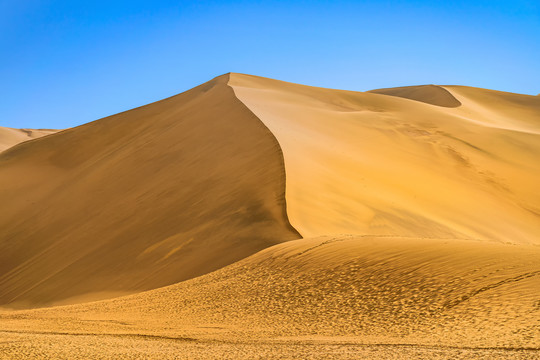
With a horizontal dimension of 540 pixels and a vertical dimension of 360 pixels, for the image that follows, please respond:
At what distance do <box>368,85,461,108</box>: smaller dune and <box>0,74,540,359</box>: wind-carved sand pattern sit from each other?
9013 mm

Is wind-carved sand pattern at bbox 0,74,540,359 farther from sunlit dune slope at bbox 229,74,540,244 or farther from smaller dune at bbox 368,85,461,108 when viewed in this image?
smaller dune at bbox 368,85,461,108

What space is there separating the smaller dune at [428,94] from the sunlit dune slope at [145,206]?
19.7 metres

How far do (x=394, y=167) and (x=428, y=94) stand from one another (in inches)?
1101

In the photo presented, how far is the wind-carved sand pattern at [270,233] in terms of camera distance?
759 centimetres

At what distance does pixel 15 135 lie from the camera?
90688 mm

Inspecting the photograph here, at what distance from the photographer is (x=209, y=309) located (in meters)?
9.73

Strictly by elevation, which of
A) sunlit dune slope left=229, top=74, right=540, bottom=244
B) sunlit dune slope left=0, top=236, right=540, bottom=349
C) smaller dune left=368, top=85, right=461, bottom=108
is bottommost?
sunlit dune slope left=0, top=236, right=540, bottom=349

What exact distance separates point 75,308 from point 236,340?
4.74m

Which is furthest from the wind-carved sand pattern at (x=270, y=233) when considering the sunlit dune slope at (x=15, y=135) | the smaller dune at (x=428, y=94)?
the sunlit dune slope at (x=15, y=135)

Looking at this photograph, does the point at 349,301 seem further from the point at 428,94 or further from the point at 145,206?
the point at 428,94

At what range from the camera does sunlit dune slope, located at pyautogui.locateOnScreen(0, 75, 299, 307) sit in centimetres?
1369

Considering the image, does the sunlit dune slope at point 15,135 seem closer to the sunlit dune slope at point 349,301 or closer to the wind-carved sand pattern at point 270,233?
the wind-carved sand pattern at point 270,233

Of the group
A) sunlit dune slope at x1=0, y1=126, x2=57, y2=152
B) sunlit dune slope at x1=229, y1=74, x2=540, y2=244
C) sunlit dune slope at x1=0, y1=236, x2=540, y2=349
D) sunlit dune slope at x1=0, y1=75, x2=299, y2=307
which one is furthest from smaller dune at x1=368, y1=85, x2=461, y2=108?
sunlit dune slope at x1=0, y1=126, x2=57, y2=152

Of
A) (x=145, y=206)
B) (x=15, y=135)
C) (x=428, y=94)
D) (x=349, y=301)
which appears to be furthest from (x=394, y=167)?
(x=15, y=135)
